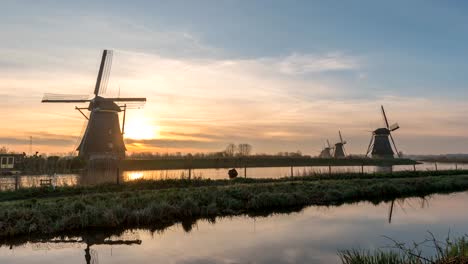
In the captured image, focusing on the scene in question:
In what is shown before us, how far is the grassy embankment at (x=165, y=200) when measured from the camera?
1545 centimetres

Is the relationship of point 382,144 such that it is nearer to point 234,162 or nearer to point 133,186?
point 234,162

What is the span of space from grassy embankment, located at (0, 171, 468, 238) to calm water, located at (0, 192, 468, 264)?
1487 mm

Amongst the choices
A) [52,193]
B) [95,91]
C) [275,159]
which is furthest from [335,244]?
[275,159]

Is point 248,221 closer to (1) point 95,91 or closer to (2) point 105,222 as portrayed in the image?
(2) point 105,222

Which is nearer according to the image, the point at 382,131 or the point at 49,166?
the point at 49,166

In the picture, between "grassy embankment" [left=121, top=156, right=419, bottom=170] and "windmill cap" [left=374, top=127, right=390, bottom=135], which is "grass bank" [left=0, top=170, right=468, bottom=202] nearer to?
"grassy embankment" [left=121, top=156, right=419, bottom=170]

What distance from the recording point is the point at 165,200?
18.7 metres

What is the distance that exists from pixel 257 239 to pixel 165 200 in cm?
647

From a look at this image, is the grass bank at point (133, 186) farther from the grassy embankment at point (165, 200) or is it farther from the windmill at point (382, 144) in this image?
the windmill at point (382, 144)

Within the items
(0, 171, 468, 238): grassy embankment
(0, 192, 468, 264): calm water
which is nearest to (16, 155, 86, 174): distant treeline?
(0, 171, 468, 238): grassy embankment

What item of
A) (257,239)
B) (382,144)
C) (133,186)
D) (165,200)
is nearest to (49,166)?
(133,186)

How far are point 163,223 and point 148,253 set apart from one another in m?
4.69

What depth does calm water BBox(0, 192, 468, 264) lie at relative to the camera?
11586 millimetres

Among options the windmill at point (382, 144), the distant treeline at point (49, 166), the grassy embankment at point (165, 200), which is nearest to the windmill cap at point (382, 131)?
the windmill at point (382, 144)
